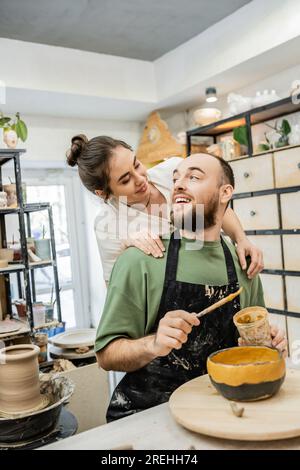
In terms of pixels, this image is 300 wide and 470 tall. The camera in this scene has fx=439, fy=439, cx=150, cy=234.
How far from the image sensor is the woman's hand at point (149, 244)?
1448 millimetres

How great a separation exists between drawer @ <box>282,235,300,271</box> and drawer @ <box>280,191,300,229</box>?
3.6 inches

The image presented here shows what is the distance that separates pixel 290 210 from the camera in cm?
331

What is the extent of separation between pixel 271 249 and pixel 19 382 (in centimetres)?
237

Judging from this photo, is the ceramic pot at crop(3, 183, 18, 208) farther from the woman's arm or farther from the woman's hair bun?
the woman's arm

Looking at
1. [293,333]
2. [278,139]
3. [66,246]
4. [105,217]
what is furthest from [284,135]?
[66,246]

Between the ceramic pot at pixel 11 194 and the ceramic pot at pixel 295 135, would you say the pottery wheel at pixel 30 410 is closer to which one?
the ceramic pot at pixel 11 194

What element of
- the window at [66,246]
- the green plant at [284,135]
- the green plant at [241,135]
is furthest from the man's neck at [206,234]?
the window at [66,246]

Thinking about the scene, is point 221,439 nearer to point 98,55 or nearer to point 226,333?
point 226,333

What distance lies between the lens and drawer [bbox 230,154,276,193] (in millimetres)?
3453

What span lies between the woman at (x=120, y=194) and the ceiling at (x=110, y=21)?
6.05 ft

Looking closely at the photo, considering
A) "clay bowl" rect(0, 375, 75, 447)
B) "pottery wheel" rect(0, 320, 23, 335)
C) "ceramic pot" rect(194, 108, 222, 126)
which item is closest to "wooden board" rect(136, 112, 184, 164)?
"ceramic pot" rect(194, 108, 222, 126)

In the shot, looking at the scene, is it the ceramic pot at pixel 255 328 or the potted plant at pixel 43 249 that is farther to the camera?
the potted plant at pixel 43 249

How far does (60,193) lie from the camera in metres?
5.47

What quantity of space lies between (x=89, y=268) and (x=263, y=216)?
2.71 meters
